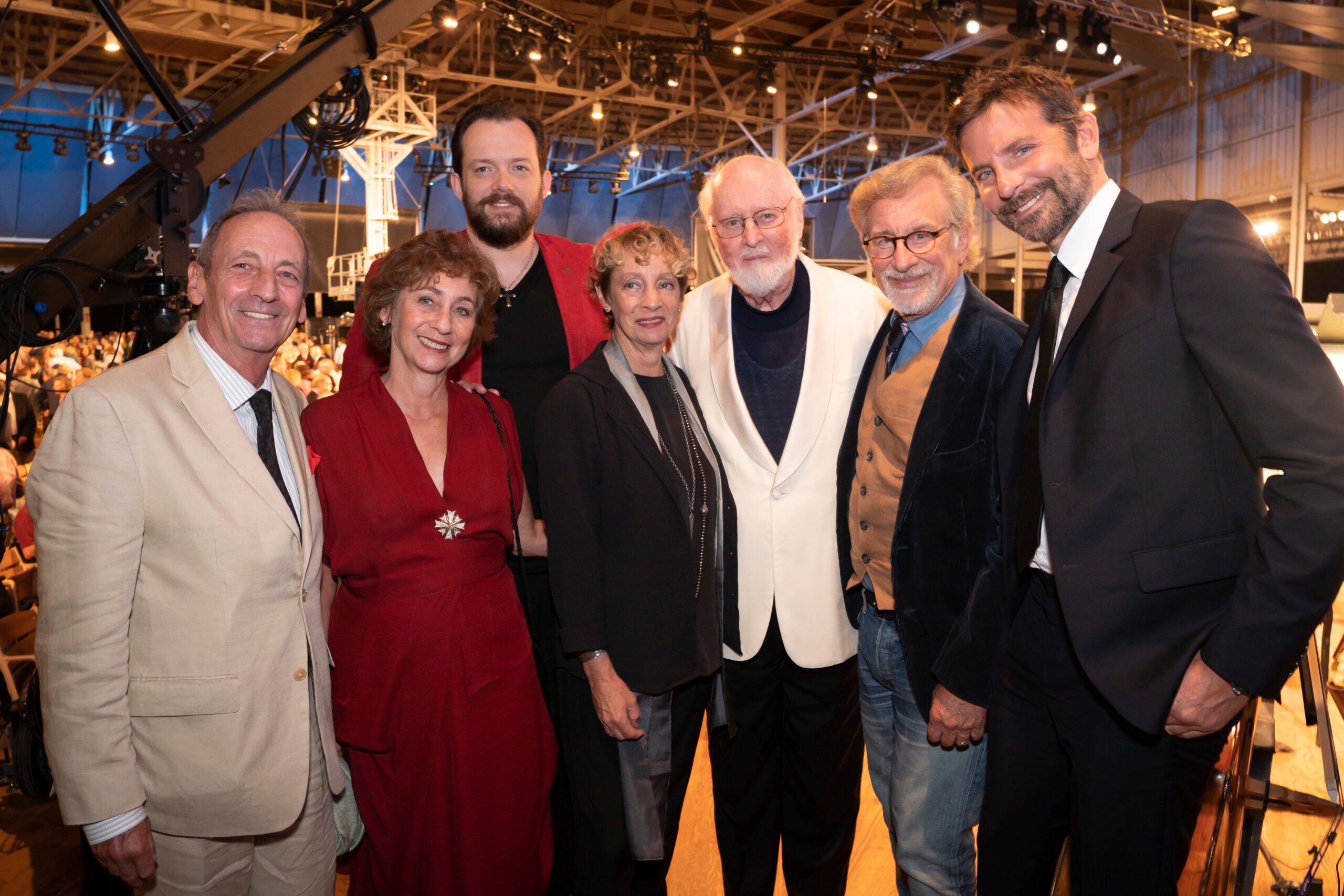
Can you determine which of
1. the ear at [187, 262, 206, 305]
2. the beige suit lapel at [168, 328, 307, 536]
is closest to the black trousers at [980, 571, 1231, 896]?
the beige suit lapel at [168, 328, 307, 536]

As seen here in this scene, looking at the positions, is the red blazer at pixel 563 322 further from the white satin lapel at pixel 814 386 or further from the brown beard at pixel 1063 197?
the brown beard at pixel 1063 197

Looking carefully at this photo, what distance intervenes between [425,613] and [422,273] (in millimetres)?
796

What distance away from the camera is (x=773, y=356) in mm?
2387

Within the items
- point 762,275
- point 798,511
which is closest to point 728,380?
point 762,275

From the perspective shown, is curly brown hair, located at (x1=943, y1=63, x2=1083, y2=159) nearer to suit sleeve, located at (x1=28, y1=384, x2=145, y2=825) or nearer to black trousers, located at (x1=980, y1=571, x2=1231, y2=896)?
black trousers, located at (x1=980, y1=571, x2=1231, y2=896)

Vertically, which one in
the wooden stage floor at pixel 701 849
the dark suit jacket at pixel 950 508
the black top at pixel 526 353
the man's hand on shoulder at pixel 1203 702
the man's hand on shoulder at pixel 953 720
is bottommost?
the wooden stage floor at pixel 701 849

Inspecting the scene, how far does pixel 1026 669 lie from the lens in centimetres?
183

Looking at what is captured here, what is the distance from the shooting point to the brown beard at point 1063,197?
1.75m

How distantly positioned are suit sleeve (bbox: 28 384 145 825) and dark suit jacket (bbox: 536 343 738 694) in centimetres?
86

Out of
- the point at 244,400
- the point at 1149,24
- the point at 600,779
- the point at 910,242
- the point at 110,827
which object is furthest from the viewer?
the point at 1149,24

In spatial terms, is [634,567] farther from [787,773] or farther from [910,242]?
[910,242]

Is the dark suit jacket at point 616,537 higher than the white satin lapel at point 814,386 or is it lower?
lower

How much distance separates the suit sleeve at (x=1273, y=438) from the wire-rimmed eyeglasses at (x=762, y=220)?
1127mm

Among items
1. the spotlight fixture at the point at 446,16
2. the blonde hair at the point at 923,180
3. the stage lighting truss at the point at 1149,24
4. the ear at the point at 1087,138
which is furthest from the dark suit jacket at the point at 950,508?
the spotlight fixture at the point at 446,16
